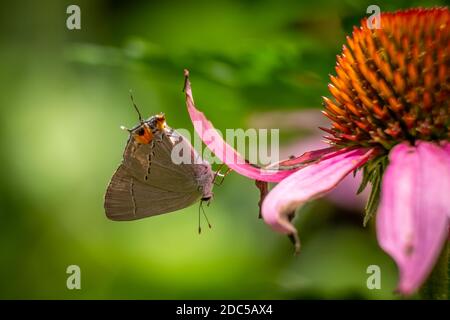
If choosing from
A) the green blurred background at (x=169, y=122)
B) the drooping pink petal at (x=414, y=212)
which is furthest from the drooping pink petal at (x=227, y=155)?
the green blurred background at (x=169, y=122)

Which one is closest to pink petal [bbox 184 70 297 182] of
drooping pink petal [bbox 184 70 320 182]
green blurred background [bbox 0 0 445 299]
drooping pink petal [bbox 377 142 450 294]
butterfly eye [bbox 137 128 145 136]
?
drooping pink petal [bbox 184 70 320 182]

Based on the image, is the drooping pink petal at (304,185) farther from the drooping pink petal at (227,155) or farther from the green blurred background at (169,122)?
the green blurred background at (169,122)

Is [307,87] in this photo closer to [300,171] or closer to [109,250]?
[300,171]

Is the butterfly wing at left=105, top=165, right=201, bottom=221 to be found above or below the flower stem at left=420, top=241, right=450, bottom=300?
above

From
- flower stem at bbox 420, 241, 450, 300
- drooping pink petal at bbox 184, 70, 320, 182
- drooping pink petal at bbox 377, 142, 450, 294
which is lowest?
flower stem at bbox 420, 241, 450, 300

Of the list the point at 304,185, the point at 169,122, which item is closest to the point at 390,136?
the point at 304,185

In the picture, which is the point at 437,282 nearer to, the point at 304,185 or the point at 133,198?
the point at 304,185

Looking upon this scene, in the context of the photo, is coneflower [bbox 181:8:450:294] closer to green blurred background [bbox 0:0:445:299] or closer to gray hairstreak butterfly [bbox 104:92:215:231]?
gray hairstreak butterfly [bbox 104:92:215:231]

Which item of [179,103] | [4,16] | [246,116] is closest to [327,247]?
[246,116]
